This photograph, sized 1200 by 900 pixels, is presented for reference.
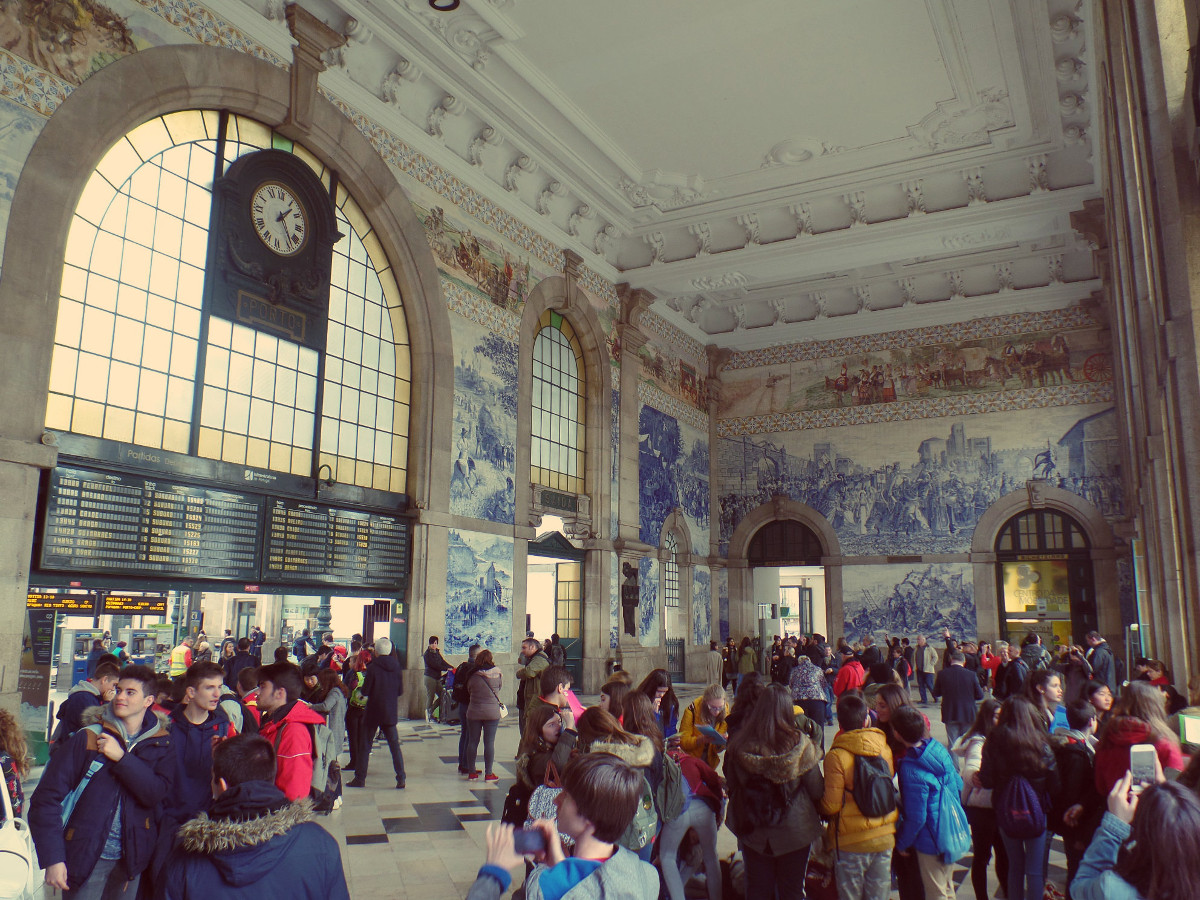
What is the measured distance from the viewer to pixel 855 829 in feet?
14.0

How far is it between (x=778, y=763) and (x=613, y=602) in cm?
1539

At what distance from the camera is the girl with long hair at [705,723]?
5.45 meters

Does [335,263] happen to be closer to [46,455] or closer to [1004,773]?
[46,455]

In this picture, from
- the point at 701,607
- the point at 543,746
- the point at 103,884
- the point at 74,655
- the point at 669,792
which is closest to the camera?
the point at 103,884

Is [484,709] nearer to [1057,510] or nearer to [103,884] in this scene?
[103,884]

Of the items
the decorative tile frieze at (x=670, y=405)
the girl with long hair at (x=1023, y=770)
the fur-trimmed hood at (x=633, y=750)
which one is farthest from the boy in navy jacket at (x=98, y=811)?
the decorative tile frieze at (x=670, y=405)

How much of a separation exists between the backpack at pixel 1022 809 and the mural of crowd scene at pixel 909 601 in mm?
18758

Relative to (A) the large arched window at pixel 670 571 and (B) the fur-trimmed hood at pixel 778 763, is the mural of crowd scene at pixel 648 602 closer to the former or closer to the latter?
(A) the large arched window at pixel 670 571

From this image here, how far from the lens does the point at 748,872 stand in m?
4.31

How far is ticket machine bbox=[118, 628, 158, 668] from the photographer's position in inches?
437

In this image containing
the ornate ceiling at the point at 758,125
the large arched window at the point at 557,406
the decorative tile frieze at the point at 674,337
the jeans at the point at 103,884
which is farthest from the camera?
the decorative tile frieze at the point at 674,337

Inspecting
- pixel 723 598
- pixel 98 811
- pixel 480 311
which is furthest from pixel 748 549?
pixel 98 811

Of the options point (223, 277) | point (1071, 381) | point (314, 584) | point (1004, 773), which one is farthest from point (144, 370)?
A: point (1071, 381)

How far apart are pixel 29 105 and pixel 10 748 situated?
25.6 ft
